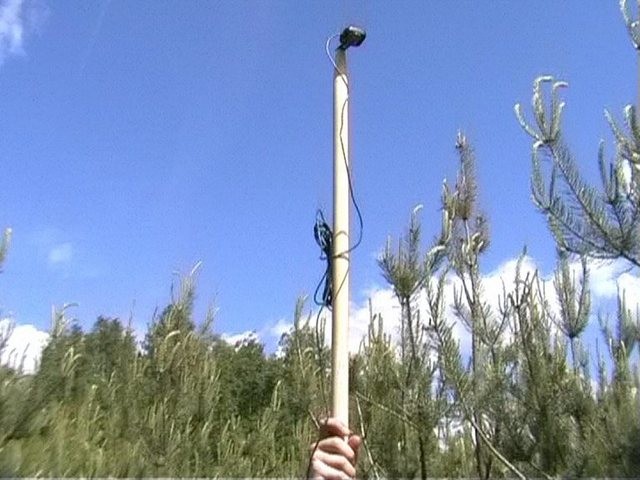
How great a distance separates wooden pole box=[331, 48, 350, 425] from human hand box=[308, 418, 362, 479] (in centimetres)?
4

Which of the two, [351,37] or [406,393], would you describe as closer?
[351,37]

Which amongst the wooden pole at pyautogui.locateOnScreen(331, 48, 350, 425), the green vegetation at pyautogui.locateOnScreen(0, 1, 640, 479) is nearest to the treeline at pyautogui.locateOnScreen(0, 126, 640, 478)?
the green vegetation at pyautogui.locateOnScreen(0, 1, 640, 479)

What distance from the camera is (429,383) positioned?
3660 mm

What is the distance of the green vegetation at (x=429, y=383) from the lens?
9.04 ft

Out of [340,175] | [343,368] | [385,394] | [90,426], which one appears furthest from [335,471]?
[90,426]

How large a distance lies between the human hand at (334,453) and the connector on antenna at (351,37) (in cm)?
67

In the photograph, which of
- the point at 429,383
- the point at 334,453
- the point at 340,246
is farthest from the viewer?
the point at 429,383

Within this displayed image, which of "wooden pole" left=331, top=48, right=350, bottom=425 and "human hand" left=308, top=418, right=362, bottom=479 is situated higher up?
"wooden pole" left=331, top=48, right=350, bottom=425

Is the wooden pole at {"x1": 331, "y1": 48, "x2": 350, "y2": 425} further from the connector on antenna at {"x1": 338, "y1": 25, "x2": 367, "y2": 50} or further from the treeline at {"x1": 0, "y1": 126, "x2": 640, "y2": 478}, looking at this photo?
the treeline at {"x1": 0, "y1": 126, "x2": 640, "y2": 478}

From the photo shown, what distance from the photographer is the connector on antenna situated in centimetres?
139

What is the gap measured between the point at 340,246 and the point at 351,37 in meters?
0.37

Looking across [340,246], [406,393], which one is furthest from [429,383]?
[340,246]

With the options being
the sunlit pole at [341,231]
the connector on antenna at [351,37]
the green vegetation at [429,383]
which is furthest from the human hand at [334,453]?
the green vegetation at [429,383]

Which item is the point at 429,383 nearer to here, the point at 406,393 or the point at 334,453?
the point at 406,393
